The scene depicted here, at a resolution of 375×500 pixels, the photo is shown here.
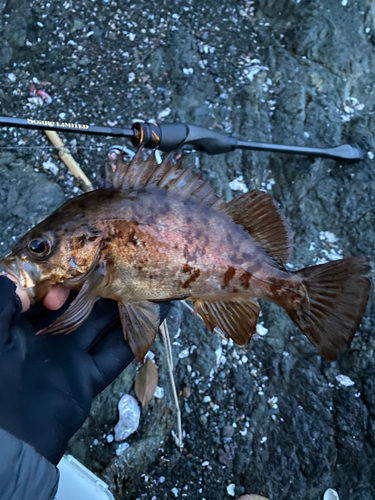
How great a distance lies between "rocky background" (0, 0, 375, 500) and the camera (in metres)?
2.71

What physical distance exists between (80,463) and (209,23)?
4039 millimetres

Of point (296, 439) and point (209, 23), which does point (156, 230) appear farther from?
point (209, 23)

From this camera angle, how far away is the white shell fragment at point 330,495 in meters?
2.67

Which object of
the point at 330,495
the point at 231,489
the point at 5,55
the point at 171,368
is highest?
the point at 5,55

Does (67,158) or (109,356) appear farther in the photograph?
(67,158)

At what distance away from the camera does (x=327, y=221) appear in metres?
3.37

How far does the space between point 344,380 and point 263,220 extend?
1631mm

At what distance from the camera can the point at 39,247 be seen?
184 centimetres

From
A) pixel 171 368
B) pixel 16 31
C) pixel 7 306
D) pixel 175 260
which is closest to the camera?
pixel 7 306

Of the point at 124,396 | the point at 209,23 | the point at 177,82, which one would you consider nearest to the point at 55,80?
the point at 177,82

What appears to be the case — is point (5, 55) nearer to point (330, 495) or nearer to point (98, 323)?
point (98, 323)

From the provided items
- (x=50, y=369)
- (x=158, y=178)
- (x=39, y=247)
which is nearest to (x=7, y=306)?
(x=39, y=247)

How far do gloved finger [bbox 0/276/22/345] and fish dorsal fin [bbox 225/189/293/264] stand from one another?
1167mm

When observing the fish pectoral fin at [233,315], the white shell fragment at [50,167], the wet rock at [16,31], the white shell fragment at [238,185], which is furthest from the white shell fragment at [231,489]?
the wet rock at [16,31]
